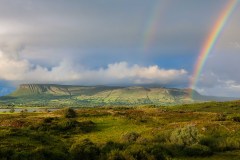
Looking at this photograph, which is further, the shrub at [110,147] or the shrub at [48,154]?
the shrub at [110,147]

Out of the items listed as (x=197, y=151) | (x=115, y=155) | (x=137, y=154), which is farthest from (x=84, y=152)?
(x=197, y=151)

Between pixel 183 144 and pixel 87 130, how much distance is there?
2862cm

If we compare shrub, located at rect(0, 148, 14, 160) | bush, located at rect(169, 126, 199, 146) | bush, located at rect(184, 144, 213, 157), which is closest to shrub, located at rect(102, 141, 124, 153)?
bush, located at rect(184, 144, 213, 157)

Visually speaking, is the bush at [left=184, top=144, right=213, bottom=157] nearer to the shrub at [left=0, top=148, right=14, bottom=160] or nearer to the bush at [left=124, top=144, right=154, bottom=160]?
the bush at [left=124, top=144, right=154, bottom=160]

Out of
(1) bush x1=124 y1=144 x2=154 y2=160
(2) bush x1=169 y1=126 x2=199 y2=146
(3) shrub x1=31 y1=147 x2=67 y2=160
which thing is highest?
(2) bush x1=169 y1=126 x2=199 y2=146

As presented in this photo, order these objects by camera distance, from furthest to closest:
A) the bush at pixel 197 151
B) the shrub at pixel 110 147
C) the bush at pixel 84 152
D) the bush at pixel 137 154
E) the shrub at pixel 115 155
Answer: the bush at pixel 197 151 < the shrub at pixel 110 147 < the bush at pixel 84 152 < the bush at pixel 137 154 < the shrub at pixel 115 155

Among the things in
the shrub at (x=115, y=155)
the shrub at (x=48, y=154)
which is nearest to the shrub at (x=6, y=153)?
the shrub at (x=48, y=154)

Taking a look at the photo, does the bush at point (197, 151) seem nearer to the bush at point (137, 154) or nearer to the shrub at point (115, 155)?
the bush at point (137, 154)

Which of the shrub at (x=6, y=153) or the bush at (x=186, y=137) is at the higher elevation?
the bush at (x=186, y=137)

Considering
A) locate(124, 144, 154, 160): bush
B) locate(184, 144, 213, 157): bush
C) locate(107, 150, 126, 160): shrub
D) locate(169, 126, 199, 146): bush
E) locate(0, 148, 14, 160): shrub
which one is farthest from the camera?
locate(169, 126, 199, 146): bush

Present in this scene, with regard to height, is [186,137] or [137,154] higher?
[186,137]

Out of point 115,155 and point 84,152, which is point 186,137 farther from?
point 84,152

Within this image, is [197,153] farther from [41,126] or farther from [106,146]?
[41,126]

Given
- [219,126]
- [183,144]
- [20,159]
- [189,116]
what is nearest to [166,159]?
[183,144]
